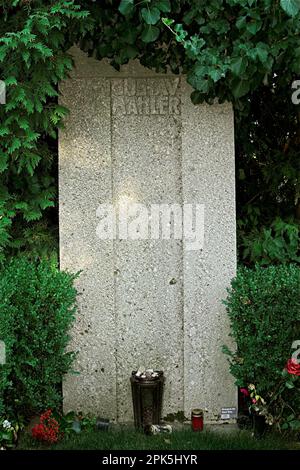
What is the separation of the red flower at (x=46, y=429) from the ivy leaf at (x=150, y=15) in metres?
2.39

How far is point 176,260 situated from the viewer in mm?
4234

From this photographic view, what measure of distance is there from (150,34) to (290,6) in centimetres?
82

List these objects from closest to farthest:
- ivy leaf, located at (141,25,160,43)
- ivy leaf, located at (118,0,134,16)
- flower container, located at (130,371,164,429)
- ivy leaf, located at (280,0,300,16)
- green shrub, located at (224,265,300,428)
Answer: ivy leaf, located at (280,0,300,16)
ivy leaf, located at (118,0,134,16)
ivy leaf, located at (141,25,160,43)
green shrub, located at (224,265,300,428)
flower container, located at (130,371,164,429)

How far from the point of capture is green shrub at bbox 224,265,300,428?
3895mm

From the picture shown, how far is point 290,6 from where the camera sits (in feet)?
11.7

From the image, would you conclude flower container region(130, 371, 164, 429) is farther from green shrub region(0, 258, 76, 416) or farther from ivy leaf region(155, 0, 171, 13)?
ivy leaf region(155, 0, 171, 13)

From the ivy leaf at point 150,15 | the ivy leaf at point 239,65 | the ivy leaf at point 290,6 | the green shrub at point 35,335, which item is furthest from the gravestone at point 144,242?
the ivy leaf at point 290,6

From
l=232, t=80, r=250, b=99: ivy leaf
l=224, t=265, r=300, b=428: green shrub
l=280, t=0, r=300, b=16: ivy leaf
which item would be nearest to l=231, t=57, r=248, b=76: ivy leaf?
l=232, t=80, r=250, b=99: ivy leaf

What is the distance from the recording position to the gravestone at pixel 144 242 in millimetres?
4176

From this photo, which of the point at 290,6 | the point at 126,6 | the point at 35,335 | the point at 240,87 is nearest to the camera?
the point at 290,6

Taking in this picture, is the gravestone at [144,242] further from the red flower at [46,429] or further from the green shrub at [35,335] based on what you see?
the red flower at [46,429]

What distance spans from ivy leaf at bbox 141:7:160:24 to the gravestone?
20.7 inches

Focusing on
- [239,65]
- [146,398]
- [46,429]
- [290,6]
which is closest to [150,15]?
[239,65]

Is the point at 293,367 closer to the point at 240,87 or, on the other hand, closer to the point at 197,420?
the point at 197,420
